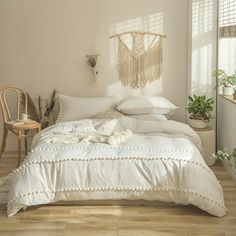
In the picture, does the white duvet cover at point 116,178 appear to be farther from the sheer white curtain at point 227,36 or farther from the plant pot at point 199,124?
the sheer white curtain at point 227,36

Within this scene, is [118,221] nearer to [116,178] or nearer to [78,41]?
[116,178]

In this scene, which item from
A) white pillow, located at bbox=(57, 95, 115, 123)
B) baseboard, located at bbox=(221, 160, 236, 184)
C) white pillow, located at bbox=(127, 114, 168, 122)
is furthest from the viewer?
white pillow, located at bbox=(57, 95, 115, 123)

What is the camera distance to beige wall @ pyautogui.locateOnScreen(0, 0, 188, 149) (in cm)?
497

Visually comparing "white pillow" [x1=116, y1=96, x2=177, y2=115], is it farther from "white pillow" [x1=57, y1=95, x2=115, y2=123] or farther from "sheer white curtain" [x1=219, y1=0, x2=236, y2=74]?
"sheer white curtain" [x1=219, y1=0, x2=236, y2=74]

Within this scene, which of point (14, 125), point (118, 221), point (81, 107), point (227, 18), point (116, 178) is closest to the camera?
point (118, 221)

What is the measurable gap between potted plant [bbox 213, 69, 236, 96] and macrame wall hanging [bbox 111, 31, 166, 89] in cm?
78

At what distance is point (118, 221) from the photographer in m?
3.08

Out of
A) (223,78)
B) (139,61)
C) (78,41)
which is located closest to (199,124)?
(223,78)

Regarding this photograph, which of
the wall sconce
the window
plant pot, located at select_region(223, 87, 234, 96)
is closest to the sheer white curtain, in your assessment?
the window

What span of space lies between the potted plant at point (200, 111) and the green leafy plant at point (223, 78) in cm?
23

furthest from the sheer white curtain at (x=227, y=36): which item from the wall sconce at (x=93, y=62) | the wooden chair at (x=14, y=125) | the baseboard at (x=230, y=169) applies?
the wooden chair at (x=14, y=125)

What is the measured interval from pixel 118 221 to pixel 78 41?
2.67 metres

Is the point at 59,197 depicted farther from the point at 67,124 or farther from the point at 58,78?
the point at 58,78

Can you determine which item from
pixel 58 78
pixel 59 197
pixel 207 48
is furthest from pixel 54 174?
pixel 207 48
